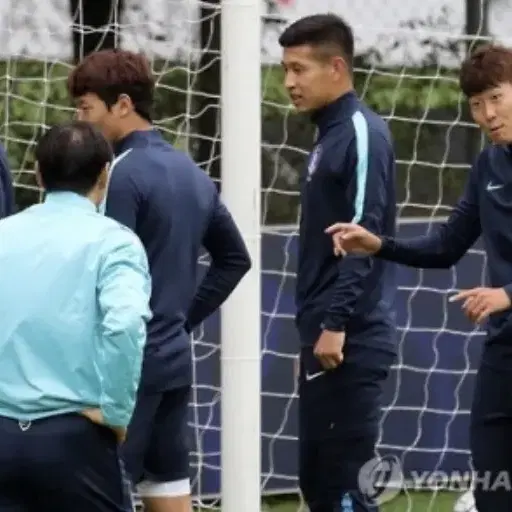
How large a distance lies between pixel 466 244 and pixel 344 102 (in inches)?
20.1

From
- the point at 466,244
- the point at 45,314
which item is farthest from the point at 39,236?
the point at 466,244

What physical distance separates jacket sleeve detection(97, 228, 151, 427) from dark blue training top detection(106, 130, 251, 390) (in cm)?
66

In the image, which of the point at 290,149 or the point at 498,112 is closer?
the point at 498,112

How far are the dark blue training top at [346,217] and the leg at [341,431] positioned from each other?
10 cm

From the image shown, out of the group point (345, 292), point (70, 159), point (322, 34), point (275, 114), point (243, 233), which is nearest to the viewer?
point (70, 159)

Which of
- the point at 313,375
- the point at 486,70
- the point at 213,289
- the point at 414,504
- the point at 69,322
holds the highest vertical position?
the point at 486,70

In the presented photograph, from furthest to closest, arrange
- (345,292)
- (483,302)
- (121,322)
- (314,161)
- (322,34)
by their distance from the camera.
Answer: (322,34), (314,161), (345,292), (483,302), (121,322)

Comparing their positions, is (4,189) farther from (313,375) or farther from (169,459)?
(313,375)

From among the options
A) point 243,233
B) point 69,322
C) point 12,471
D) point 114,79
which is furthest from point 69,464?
point 243,233

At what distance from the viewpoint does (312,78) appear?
4.44m

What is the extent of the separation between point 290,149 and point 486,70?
2246mm

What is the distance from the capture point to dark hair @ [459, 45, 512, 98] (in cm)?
411

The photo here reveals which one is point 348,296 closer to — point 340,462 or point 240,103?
point 340,462

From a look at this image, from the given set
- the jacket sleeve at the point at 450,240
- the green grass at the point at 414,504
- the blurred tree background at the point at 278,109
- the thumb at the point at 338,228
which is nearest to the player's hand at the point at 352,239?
the thumb at the point at 338,228
